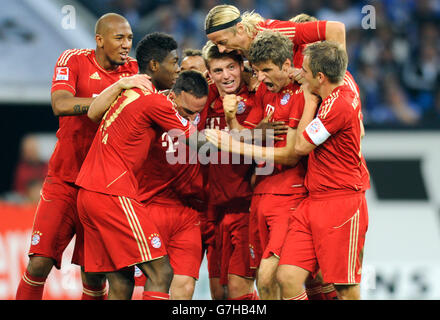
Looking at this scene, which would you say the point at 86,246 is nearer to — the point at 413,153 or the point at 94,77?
the point at 94,77

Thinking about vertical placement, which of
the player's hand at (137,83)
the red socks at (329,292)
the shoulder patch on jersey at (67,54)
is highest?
the shoulder patch on jersey at (67,54)

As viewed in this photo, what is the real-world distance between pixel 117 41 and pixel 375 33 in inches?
234

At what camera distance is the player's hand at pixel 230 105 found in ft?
18.4

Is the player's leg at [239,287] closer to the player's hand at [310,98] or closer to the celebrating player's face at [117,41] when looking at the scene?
the player's hand at [310,98]

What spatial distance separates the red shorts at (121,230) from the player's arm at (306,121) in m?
1.30

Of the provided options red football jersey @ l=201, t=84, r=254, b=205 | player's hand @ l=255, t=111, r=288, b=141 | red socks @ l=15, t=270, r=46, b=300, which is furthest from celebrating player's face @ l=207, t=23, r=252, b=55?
red socks @ l=15, t=270, r=46, b=300

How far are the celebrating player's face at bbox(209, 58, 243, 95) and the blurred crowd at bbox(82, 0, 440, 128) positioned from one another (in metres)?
4.24

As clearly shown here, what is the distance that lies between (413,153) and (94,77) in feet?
15.8

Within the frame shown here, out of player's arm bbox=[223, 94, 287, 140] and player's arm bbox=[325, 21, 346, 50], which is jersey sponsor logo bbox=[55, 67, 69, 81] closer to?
player's arm bbox=[223, 94, 287, 140]

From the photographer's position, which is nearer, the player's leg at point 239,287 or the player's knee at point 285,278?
the player's knee at point 285,278

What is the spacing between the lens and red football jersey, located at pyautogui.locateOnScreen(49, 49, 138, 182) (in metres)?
5.87

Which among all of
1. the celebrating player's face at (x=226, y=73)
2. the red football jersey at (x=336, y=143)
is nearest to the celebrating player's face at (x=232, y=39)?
the celebrating player's face at (x=226, y=73)

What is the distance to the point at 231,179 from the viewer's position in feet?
20.1

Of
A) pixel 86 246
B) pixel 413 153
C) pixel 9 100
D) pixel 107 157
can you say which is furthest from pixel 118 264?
pixel 9 100
